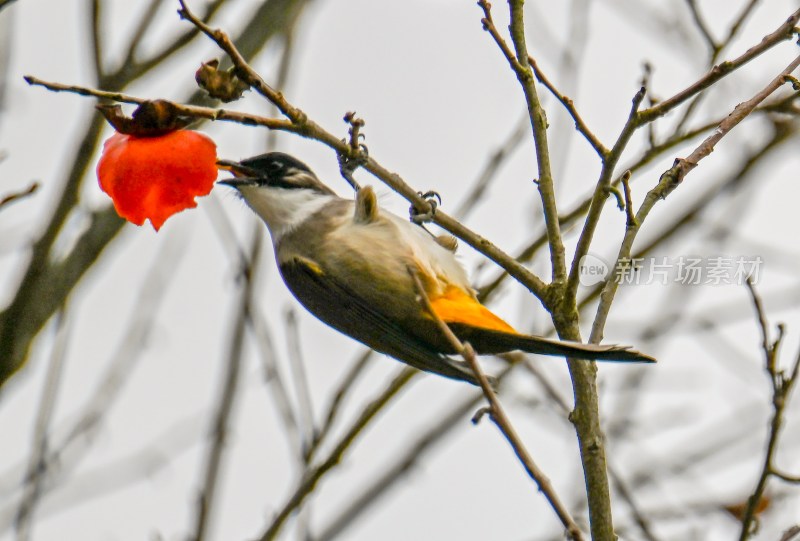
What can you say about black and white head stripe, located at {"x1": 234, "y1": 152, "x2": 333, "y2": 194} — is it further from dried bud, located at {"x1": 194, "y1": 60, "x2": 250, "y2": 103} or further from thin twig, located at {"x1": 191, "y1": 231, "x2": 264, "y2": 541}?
dried bud, located at {"x1": 194, "y1": 60, "x2": 250, "y2": 103}

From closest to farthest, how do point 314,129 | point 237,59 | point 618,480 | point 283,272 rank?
point 237,59
point 314,129
point 618,480
point 283,272

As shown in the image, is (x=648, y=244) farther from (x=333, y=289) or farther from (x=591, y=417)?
(x=591, y=417)

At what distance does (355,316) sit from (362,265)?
7.8 inches

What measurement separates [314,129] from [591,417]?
96 cm

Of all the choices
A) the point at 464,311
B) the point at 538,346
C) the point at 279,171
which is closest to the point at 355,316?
the point at 464,311

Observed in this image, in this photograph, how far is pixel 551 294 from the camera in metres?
2.73

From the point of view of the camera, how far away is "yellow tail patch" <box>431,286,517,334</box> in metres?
3.50

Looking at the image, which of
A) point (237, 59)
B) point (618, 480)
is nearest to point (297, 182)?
point (618, 480)

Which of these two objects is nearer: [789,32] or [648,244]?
[789,32]

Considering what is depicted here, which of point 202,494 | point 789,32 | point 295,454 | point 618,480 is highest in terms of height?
point 789,32

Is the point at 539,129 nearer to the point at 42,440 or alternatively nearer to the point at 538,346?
the point at 538,346

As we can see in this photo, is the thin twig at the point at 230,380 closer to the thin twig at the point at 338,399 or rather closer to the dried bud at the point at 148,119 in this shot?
the thin twig at the point at 338,399

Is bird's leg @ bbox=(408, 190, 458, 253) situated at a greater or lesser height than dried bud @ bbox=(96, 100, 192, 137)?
greater

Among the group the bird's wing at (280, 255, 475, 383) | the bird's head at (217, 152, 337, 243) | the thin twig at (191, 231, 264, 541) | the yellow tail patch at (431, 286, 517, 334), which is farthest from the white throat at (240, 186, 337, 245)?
the yellow tail patch at (431, 286, 517, 334)
